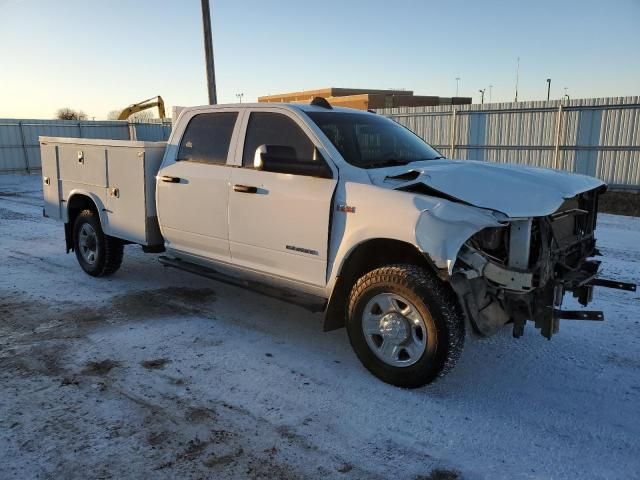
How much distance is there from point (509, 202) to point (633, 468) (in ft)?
5.47

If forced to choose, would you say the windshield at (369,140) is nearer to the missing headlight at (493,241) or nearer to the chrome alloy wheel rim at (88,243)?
the missing headlight at (493,241)

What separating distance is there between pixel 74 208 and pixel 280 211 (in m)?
3.75

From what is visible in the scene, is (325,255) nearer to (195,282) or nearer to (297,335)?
(297,335)

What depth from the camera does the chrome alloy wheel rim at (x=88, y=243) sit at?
6.59m

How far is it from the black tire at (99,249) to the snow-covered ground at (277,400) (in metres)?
0.87

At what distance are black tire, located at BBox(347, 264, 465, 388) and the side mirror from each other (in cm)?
92

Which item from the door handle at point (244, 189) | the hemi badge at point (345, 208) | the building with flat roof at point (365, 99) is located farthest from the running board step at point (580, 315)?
the building with flat roof at point (365, 99)

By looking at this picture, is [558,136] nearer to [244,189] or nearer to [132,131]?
[244,189]

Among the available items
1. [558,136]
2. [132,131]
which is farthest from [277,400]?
[132,131]

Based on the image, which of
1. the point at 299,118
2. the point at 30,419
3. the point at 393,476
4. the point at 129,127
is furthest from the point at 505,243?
the point at 129,127

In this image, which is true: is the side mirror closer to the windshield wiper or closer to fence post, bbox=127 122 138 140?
the windshield wiper

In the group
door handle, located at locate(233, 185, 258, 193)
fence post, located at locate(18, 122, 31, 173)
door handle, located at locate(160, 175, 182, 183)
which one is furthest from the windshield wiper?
fence post, located at locate(18, 122, 31, 173)

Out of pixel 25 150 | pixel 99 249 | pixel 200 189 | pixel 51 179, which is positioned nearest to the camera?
pixel 200 189

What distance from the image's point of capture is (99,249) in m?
6.45
